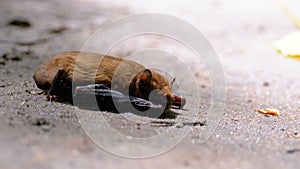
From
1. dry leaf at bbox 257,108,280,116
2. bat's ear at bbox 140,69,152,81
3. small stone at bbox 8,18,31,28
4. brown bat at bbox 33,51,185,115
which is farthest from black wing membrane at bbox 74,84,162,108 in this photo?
small stone at bbox 8,18,31,28

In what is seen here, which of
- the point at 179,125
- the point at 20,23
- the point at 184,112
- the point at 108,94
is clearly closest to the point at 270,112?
the point at 184,112

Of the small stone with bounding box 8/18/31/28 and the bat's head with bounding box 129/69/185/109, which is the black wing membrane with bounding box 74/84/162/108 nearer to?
the bat's head with bounding box 129/69/185/109

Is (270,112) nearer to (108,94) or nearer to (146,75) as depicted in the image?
(146,75)

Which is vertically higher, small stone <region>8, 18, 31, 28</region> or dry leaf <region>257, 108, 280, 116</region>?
small stone <region>8, 18, 31, 28</region>

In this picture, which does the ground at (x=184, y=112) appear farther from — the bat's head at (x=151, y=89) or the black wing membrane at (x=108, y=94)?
the bat's head at (x=151, y=89)

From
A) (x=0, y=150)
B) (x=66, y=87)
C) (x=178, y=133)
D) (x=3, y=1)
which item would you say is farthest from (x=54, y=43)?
(x=0, y=150)

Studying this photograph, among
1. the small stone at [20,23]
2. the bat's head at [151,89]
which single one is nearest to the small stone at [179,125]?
the bat's head at [151,89]
